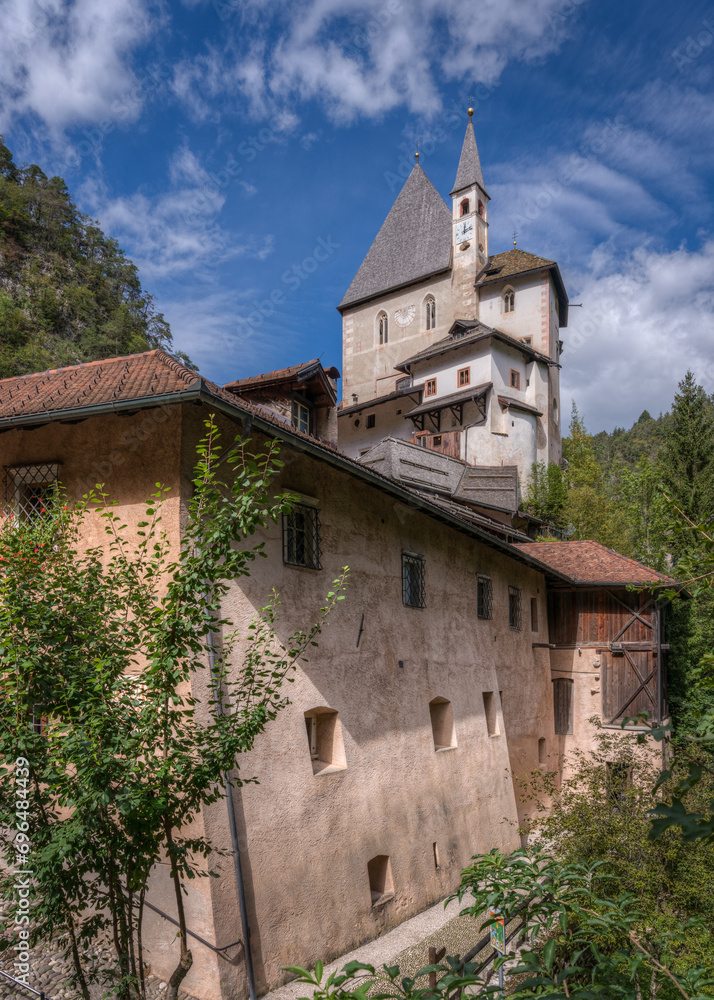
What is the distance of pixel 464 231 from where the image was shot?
42.3 meters

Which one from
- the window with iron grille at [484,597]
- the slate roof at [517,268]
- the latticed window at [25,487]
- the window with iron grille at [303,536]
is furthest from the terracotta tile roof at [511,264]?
the latticed window at [25,487]

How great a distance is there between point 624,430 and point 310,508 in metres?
81.4

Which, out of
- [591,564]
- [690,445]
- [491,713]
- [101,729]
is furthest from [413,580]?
[690,445]

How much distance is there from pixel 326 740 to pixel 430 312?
1493 inches

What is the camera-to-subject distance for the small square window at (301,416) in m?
11.4

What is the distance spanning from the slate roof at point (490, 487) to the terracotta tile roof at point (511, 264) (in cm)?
1376

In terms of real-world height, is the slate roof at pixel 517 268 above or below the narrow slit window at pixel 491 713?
above

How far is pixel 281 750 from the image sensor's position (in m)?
8.71

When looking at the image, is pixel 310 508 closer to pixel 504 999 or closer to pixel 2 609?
pixel 2 609

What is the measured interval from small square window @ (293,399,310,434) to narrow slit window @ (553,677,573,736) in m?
13.9

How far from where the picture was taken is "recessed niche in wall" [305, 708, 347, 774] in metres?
9.86

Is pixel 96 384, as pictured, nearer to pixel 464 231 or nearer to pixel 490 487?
pixel 490 487

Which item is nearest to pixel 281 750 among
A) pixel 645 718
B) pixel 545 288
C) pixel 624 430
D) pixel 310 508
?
pixel 310 508

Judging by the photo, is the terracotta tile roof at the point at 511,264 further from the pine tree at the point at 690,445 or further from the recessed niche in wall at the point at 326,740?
the recessed niche in wall at the point at 326,740
